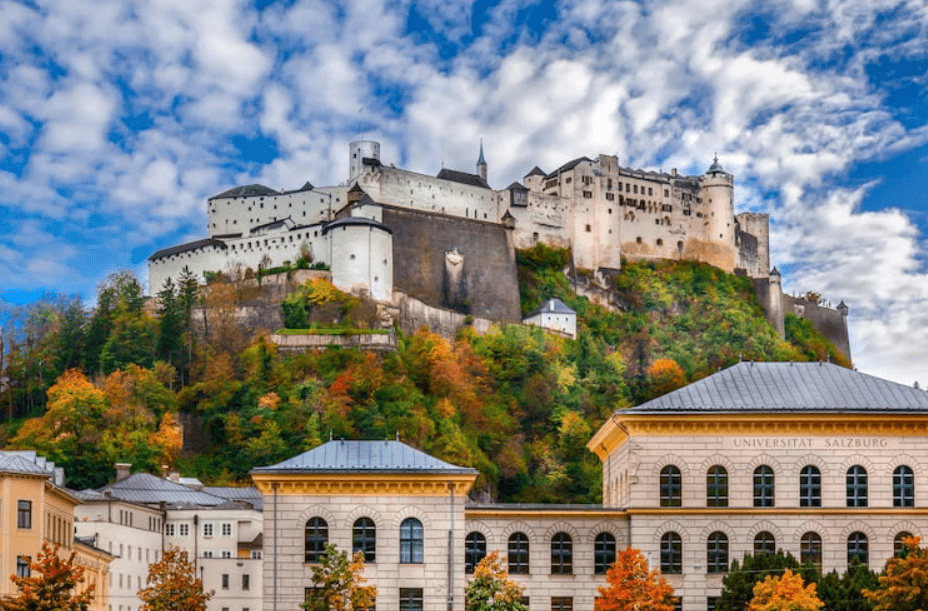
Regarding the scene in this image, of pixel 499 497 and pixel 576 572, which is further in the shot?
pixel 499 497

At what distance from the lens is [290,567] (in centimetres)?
6344

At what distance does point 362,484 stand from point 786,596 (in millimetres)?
16252

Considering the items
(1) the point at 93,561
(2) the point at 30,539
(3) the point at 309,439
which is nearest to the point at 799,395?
(2) the point at 30,539

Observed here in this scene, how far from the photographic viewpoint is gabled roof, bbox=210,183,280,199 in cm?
15735

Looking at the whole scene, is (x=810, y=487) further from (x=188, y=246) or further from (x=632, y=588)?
(x=188, y=246)

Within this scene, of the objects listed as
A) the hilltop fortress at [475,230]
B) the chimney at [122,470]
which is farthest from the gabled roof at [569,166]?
the chimney at [122,470]

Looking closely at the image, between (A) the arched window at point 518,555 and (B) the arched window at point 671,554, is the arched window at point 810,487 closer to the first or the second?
(B) the arched window at point 671,554

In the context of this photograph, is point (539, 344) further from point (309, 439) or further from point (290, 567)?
point (290, 567)

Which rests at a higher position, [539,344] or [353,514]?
[539,344]

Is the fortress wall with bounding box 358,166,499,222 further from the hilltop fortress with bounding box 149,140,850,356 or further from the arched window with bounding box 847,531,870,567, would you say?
the arched window with bounding box 847,531,870,567

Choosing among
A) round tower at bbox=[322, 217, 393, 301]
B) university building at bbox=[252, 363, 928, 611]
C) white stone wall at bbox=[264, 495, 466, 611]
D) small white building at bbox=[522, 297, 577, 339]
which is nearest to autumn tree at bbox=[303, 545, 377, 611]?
white stone wall at bbox=[264, 495, 466, 611]

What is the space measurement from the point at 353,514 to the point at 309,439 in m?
56.8

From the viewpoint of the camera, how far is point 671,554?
6462 cm

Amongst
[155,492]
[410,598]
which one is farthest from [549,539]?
[155,492]
